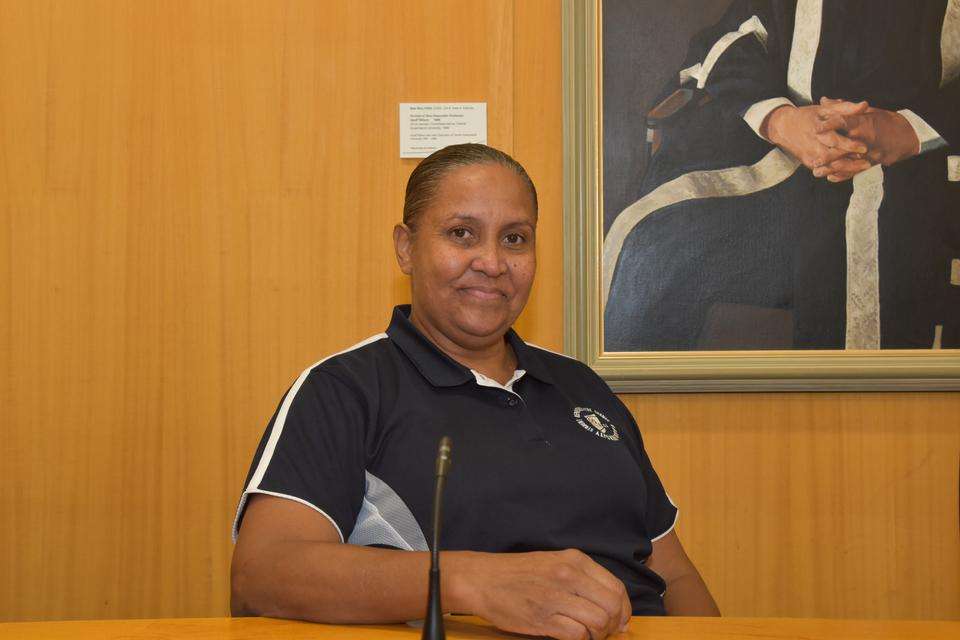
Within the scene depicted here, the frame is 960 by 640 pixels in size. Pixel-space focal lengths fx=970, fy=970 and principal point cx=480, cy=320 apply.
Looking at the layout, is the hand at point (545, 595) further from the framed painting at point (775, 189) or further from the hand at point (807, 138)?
the hand at point (807, 138)

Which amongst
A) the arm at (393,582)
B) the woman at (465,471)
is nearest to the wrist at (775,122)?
the woman at (465,471)

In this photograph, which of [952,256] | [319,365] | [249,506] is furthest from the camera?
[952,256]

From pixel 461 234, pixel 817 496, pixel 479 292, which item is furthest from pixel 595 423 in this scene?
pixel 817 496

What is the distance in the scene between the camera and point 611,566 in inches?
65.5

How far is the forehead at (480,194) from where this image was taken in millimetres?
1771

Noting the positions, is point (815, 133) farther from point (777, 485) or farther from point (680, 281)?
point (777, 485)

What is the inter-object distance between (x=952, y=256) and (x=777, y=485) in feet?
2.27

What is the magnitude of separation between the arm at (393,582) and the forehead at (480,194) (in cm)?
63

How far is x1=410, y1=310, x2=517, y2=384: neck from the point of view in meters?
1.88

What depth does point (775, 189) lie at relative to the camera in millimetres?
2342

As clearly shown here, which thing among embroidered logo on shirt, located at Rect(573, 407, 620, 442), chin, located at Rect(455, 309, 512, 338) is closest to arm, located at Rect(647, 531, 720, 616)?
embroidered logo on shirt, located at Rect(573, 407, 620, 442)

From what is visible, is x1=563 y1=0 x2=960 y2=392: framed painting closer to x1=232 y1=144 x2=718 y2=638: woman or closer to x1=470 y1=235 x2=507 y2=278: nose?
x1=232 y1=144 x2=718 y2=638: woman

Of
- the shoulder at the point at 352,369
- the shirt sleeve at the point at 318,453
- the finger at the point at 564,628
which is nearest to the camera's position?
the finger at the point at 564,628

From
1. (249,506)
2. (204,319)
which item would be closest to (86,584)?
(204,319)
